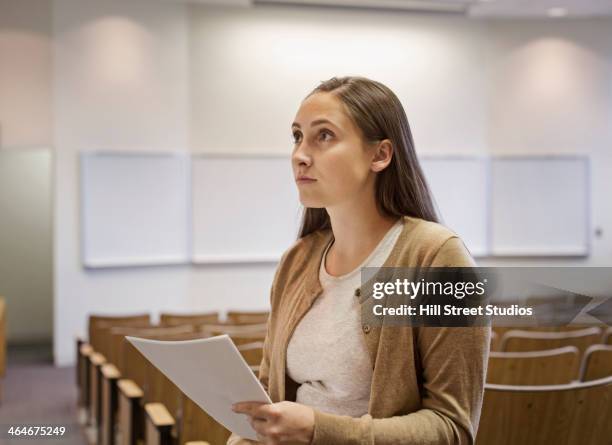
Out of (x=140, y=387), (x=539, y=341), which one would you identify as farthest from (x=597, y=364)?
(x=140, y=387)

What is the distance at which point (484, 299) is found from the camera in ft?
4.28

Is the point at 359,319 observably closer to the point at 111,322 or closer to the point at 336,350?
the point at 336,350

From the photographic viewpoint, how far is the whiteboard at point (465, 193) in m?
8.90

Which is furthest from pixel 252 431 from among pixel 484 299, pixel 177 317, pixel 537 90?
pixel 537 90

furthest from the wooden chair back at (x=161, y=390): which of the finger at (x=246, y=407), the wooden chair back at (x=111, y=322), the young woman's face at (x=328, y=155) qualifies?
the wooden chair back at (x=111, y=322)

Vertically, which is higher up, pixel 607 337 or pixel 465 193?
pixel 465 193

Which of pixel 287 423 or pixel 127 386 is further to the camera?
pixel 127 386

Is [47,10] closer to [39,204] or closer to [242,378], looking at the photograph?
[39,204]

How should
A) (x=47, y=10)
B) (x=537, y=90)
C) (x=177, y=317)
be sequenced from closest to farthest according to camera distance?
(x=177, y=317) < (x=47, y=10) < (x=537, y=90)

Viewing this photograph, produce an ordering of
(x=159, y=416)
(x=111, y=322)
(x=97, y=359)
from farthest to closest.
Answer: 1. (x=111, y=322)
2. (x=97, y=359)
3. (x=159, y=416)

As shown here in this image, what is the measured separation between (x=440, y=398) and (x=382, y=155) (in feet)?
1.58

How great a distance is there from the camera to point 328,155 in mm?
1465

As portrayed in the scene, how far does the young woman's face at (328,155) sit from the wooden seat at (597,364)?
1.75 meters

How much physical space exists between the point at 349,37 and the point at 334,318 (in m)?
7.54
